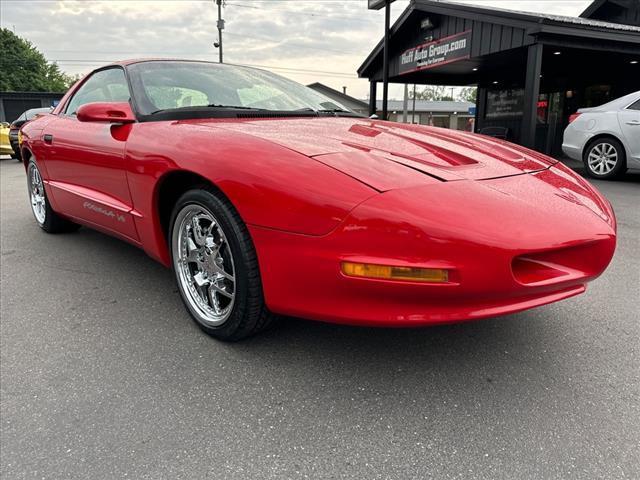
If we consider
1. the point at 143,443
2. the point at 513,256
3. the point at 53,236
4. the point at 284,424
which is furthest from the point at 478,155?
the point at 53,236

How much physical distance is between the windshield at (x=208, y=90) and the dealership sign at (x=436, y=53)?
7.49m

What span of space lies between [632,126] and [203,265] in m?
7.00

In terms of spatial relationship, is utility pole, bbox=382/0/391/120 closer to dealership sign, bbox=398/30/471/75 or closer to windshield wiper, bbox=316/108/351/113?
dealership sign, bbox=398/30/471/75

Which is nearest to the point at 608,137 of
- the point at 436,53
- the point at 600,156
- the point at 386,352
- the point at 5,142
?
the point at 600,156

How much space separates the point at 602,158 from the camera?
7.17 meters

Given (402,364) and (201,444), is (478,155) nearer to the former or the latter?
(402,364)

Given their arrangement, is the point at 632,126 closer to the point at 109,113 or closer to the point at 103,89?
the point at 103,89

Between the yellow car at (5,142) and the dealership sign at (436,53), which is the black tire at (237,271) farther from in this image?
the yellow car at (5,142)

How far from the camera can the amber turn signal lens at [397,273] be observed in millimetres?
1453

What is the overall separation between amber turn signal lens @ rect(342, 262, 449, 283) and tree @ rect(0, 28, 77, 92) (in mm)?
65354

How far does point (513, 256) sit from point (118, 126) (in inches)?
82.0

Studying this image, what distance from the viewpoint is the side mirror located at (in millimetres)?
2393

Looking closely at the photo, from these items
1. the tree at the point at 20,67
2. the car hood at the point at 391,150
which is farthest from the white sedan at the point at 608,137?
the tree at the point at 20,67

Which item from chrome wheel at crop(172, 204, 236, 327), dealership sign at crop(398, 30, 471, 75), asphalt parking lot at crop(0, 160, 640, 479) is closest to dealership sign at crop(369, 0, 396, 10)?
dealership sign at crop(398, 30, 471, 75)
